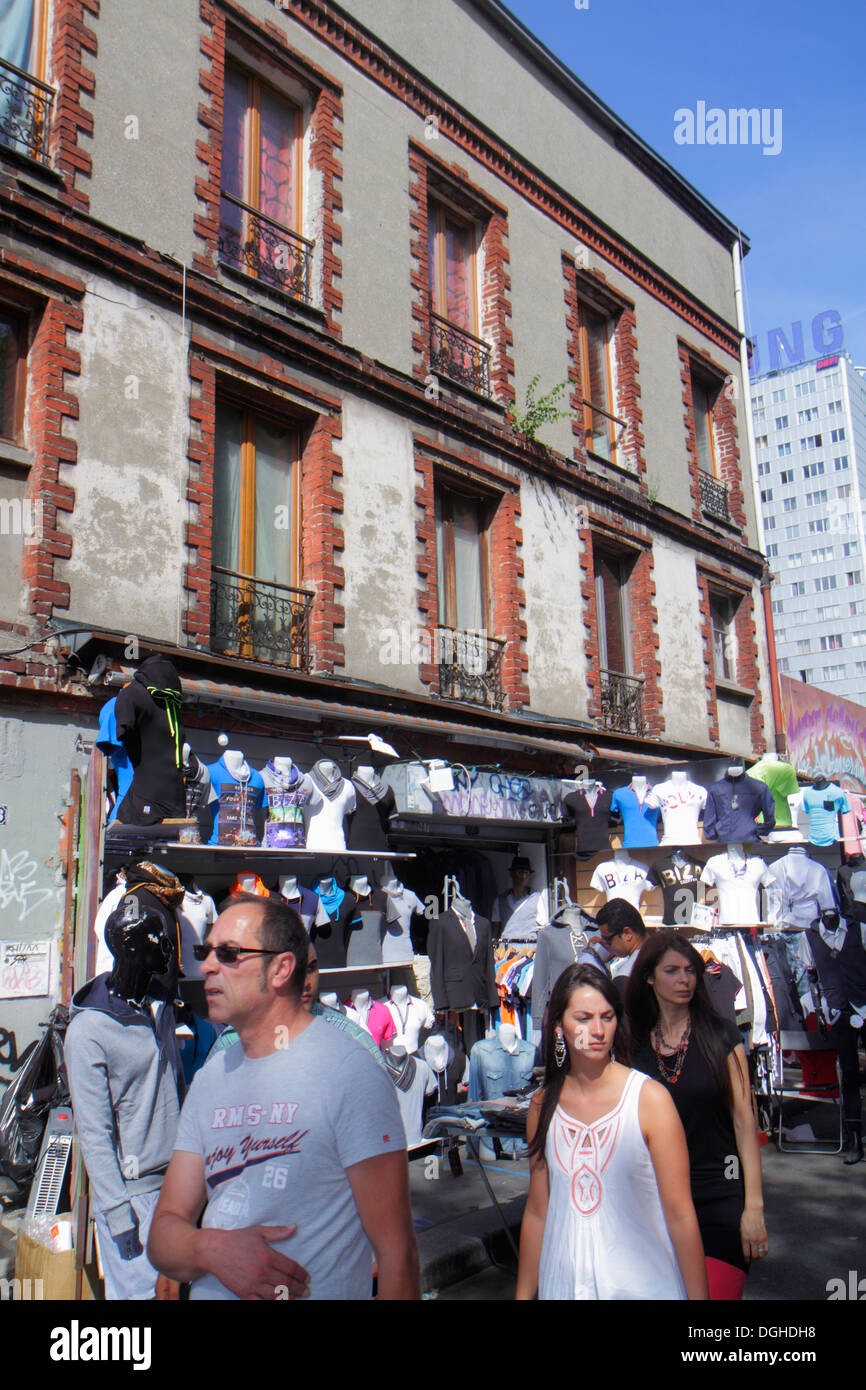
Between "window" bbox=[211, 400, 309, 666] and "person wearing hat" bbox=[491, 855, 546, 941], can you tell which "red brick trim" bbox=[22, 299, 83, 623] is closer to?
"window" bbox=[211, 400, 309, 666]

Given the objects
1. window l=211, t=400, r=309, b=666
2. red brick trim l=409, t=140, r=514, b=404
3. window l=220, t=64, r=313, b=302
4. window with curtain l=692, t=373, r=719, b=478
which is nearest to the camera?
window l=211, t=400, r=309, b=666

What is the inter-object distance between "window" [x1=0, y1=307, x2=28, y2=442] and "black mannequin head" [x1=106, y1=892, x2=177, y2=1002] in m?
4.42

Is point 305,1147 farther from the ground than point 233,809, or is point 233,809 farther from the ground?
point 233,809

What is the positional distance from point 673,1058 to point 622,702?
386 inches

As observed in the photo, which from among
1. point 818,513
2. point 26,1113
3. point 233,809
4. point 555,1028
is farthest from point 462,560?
point 818,513

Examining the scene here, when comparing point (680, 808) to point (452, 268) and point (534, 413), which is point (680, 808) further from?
point (452, 268)

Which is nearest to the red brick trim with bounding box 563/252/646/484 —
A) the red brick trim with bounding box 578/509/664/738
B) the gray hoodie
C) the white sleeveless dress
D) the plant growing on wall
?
the plant growing on wall

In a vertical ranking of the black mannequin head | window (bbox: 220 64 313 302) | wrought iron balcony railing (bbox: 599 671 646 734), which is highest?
window (bbox: 220 64 313 302)

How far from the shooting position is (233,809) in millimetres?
7520

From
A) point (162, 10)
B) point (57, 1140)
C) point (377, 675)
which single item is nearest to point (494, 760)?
point (377, 675)

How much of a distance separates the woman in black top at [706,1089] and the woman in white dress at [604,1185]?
602mm

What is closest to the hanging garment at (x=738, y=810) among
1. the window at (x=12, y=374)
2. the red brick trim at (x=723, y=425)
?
the window at (x=12, y=374)

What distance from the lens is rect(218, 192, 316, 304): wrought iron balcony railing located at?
9672mm

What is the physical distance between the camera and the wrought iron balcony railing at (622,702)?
1325cm
